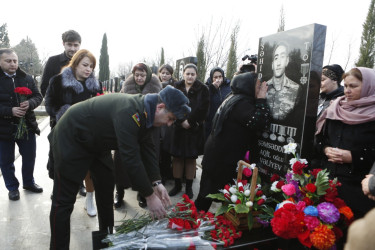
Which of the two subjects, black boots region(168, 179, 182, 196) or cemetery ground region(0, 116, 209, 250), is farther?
black boots region(168, 179, 182, 196)

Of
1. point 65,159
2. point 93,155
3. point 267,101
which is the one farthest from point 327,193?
point 65,159

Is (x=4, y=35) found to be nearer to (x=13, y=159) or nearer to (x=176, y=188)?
(x=13, y=159)

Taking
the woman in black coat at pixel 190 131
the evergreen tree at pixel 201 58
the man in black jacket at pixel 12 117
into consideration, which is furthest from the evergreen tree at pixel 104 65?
the woman in black coat at pixel 190 131

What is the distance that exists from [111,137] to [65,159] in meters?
0.40

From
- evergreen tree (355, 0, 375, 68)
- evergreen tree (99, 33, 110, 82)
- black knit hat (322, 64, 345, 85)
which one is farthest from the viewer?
evergreen tree (99, 33, 110, 82)

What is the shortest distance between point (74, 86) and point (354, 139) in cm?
286

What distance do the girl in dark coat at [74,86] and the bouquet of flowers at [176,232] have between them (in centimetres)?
154

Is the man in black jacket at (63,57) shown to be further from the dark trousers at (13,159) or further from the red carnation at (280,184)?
the red carnation at (280,184)

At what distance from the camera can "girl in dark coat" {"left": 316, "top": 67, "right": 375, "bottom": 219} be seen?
1.95 meters

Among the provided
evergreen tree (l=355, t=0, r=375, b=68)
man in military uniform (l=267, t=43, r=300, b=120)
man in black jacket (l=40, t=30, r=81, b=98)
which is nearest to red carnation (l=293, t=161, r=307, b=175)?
man in military uniform (l=267, t=43, r=300, b=120)

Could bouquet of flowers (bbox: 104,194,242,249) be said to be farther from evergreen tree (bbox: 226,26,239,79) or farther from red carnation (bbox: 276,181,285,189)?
evergreen tree (bbox: 226,26,239,79)

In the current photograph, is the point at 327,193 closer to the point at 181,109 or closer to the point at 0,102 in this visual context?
the point at 181,109

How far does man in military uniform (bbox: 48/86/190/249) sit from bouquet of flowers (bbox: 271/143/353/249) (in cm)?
87

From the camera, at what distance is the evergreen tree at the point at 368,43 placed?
18672 mm
